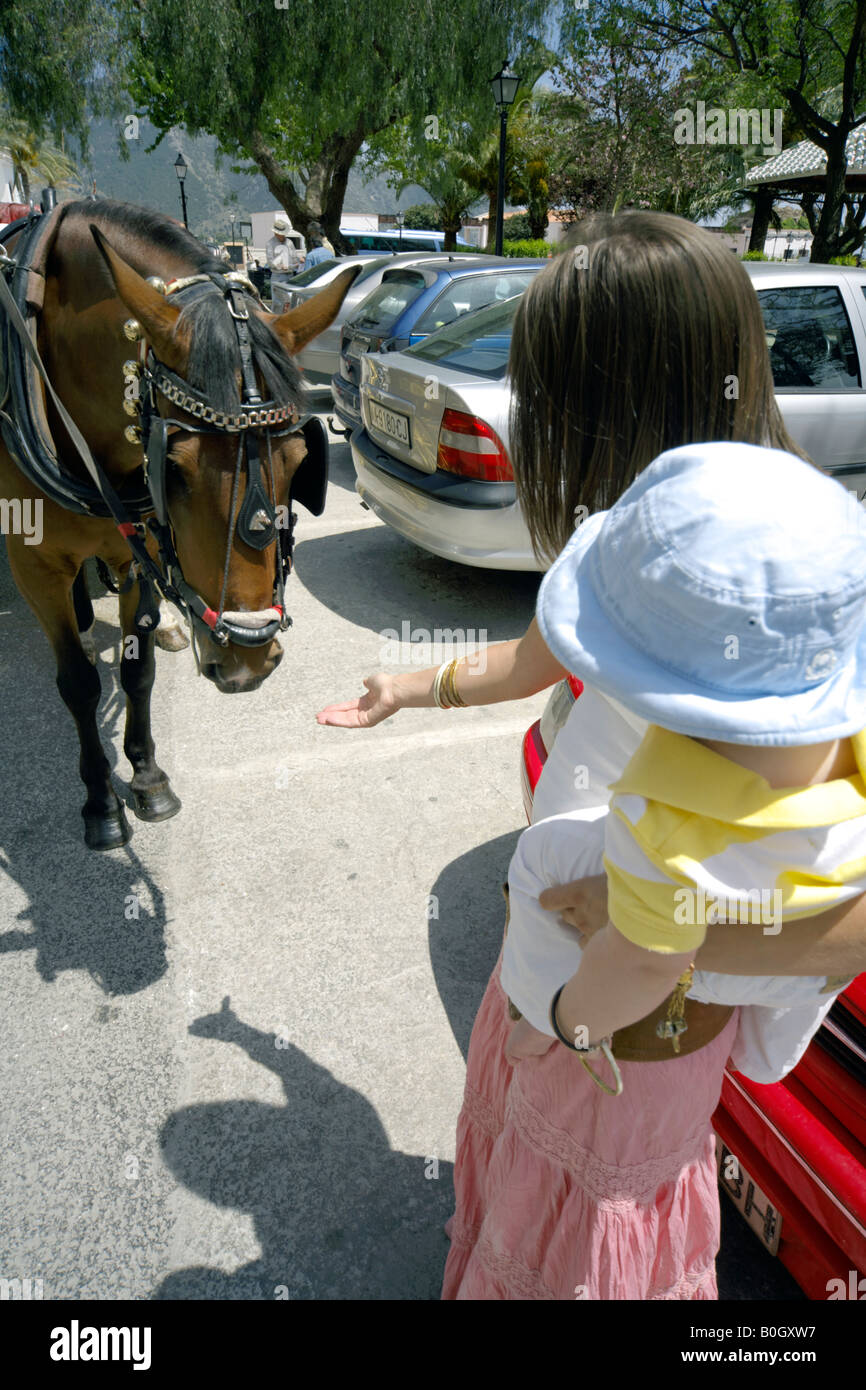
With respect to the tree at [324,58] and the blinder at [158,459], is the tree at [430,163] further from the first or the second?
the blinder at [158,459]

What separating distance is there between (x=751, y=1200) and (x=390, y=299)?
26.2 feet

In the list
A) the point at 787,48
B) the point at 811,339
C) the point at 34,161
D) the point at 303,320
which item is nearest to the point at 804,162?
the point at 787,48

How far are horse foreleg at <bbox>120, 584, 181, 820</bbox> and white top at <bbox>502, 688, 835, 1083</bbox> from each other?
7.83 ft

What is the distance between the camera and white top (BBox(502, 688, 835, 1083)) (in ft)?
3.35

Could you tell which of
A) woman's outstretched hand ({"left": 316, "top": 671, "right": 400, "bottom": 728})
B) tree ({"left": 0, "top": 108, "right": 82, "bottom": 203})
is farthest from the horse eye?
tree ({"left": 0, "top": 108, "right": 82, "bottom": 203})

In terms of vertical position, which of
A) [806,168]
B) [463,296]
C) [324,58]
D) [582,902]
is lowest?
[582,902]

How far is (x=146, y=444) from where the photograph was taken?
203 centimetres

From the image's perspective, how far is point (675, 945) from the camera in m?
0.81

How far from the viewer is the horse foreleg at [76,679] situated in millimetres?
3033

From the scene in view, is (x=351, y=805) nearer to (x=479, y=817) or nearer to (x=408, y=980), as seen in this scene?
(x=479, y=817)

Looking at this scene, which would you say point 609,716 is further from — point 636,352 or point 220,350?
point 220,350

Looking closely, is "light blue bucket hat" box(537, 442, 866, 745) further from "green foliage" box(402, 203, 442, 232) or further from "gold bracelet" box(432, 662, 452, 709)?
"green foliage" box(402, 203, 442, 232)
